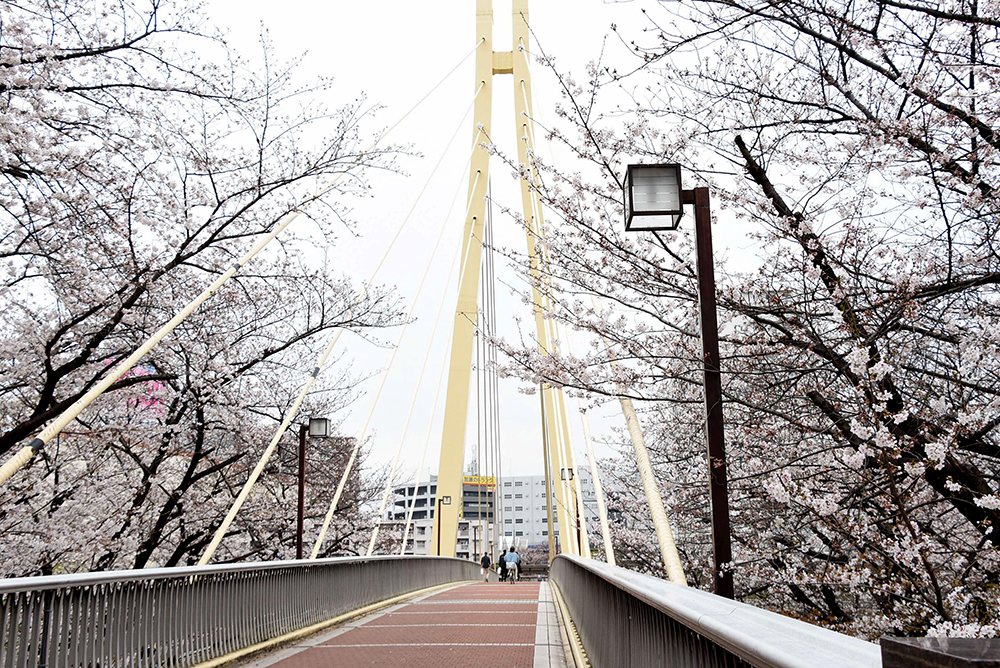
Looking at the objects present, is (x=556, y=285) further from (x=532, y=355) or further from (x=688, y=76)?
(x=688, y=76)

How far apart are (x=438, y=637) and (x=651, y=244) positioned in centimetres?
457

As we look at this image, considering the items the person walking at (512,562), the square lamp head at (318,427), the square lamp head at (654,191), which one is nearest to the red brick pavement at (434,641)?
the square lamp head at (318,427)

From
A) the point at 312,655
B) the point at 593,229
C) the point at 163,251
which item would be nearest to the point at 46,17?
the point at 163,251

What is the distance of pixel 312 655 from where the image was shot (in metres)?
6.96

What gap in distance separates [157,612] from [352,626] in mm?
4269

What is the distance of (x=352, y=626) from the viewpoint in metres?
9.36

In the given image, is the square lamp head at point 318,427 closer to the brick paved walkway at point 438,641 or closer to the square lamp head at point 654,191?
the brick paved walkway at point 438,641

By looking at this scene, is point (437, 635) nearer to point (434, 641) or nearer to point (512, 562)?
point (434, 641)

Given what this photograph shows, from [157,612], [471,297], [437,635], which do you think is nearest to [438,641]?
[437,635]

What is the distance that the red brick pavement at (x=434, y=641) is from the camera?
6.51 metres

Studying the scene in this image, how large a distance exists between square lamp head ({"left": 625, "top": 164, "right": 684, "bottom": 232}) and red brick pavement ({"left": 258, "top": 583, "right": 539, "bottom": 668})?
369 cm

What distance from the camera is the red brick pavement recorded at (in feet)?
21.4

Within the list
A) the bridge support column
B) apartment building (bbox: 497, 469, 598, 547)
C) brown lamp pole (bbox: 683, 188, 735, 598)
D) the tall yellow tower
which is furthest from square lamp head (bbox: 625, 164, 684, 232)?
apartment building (bbox: 497, 469, 598, 547)

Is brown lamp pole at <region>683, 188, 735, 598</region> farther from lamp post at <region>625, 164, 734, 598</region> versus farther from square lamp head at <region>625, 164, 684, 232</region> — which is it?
square lamp head at <region>625, 164, 684, 232</region>
